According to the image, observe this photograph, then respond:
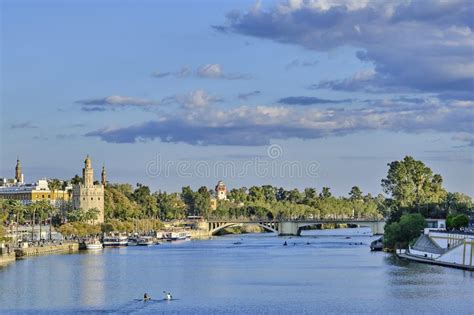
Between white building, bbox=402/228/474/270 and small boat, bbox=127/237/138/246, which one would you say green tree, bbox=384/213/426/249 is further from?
small boat, bbox=127/237/138/246

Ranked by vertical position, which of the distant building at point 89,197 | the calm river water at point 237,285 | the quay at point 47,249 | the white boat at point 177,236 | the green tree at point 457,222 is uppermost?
the distant building at point 89,197

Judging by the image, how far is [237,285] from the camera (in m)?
65.4

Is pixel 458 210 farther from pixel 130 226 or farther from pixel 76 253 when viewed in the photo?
pixel 130 226

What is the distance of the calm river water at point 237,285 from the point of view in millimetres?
53594

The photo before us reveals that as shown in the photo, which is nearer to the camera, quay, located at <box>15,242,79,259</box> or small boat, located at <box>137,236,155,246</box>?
quay, located at <box>15,242,79,259</box>

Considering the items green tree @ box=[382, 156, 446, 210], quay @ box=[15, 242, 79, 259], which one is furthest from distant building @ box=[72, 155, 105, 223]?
green tree @ box=[382, 156, 446, 210]

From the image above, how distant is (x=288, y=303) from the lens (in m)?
55.1

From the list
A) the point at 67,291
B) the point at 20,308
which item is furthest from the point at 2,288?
the point at 20,308

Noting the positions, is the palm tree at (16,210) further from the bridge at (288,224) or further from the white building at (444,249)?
the white building at (444,249)

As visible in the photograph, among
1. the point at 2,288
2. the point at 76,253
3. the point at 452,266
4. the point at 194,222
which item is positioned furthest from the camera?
the point at 194,222

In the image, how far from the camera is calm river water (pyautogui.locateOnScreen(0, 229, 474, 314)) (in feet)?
176

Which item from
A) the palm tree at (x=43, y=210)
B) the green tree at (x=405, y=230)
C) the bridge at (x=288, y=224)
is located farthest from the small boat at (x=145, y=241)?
the green tree at (x=405, y=230)

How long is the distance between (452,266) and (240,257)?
84.8 ft

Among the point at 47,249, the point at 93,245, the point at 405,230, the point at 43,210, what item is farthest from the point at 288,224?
the point at 405,230
